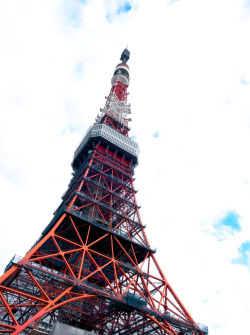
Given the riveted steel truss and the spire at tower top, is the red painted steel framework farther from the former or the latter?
the spire at tower top

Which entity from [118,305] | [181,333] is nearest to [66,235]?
[118,305]

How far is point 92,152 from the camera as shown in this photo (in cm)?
4078

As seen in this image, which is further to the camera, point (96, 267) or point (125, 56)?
point (125, 56)

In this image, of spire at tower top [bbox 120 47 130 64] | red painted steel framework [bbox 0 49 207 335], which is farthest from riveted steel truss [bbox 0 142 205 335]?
spire at tower top [bbox 120 47 130 64]

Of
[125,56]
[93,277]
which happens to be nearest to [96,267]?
[93,277]

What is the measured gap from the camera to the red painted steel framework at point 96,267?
860 inches

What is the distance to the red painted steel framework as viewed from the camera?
21.8 m

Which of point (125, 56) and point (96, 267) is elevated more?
point (125, 56)

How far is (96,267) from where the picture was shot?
25.8 metres

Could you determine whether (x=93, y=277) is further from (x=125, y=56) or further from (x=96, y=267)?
(x=125, y=56)

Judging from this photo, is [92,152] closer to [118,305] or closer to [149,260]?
[149,260]

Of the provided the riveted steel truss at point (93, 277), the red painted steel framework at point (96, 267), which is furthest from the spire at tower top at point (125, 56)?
the riveted steel truss at point (93, 277)

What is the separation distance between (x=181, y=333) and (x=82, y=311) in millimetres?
8896

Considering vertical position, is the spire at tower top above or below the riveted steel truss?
above
